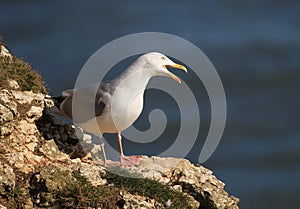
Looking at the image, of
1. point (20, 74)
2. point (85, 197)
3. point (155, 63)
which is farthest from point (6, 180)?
point (155, 63)

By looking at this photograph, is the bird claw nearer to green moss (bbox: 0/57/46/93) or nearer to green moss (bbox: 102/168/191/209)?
green moss (bbox: 102/168/191/209)

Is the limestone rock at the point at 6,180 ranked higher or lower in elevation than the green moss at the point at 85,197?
lower

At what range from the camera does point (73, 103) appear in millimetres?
9789

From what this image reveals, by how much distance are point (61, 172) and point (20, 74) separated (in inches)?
84.8

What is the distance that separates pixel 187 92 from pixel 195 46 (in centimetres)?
572

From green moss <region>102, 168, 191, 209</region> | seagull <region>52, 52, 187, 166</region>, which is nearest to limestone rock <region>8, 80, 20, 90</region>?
seagull <region>52, 52, 187, 166</region>

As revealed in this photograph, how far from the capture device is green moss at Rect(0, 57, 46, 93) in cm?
969

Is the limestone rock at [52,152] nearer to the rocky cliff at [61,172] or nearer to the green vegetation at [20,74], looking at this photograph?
the rocky cliff at [61,172]

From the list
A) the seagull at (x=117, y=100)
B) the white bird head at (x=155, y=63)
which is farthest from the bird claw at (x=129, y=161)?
the white bird head at (x=155, y=63)

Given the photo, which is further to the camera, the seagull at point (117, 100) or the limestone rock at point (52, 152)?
the seagull at point (117, 100)

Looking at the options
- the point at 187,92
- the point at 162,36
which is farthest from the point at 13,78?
the point at 162,36

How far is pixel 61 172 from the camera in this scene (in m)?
8.22

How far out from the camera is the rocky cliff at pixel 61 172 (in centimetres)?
807

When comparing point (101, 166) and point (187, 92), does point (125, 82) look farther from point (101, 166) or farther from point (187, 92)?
point (187, 92)
